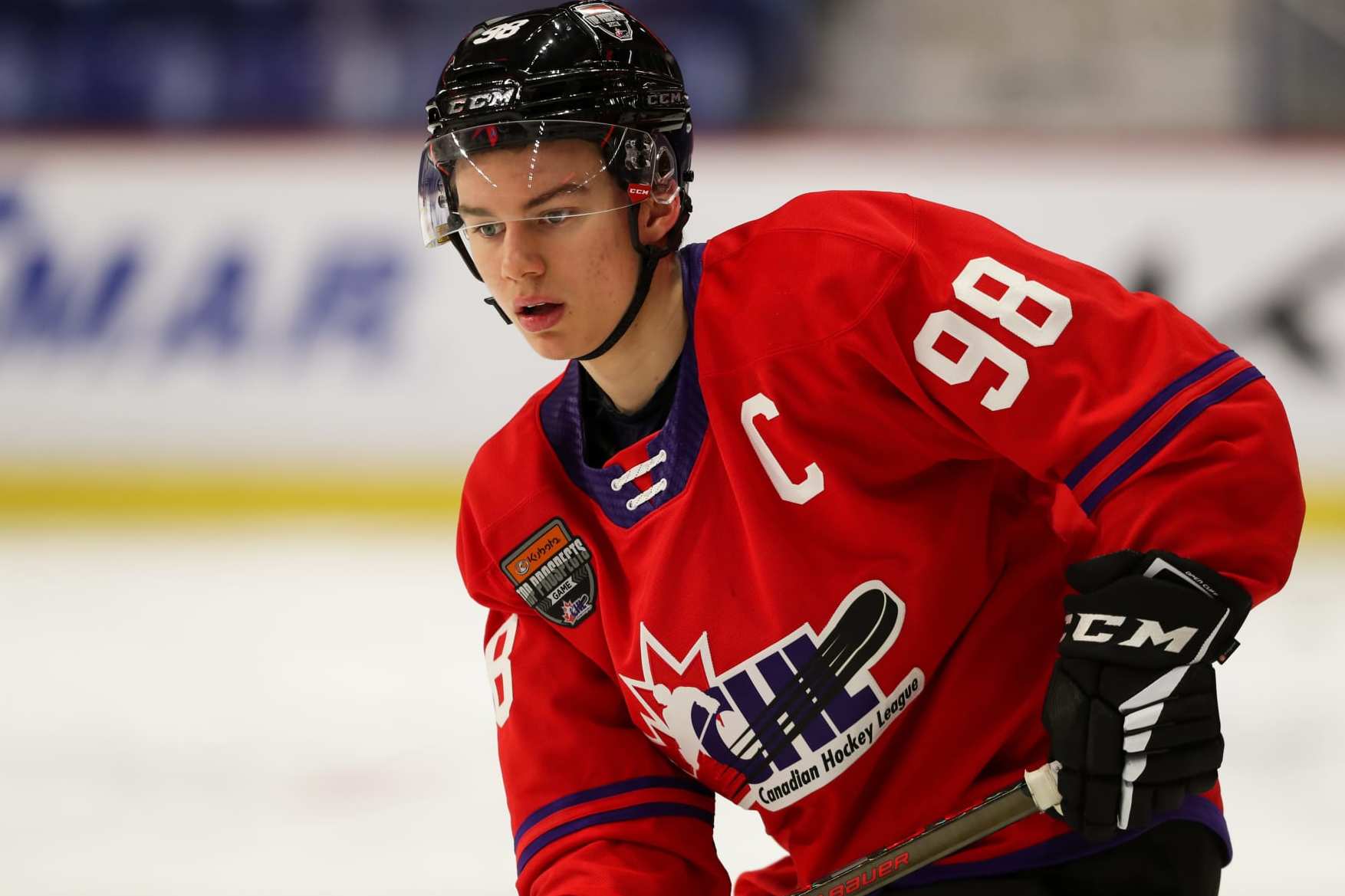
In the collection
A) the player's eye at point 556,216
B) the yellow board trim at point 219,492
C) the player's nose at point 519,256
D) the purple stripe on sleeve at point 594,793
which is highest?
the yellow board trim at point 219,492

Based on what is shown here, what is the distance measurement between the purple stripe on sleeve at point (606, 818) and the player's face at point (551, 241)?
19.3 inches

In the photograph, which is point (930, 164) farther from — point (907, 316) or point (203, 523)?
point (907, 316)

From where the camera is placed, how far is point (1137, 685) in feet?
3.88

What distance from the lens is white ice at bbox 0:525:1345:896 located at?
83.1 inches

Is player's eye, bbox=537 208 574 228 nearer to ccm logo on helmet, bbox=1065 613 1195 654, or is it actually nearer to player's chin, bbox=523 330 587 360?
player's chin, bbox=523 330 587 360

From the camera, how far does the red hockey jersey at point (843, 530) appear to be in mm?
1204

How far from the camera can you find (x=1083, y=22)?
4.72 m

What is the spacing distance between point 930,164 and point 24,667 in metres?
2.79

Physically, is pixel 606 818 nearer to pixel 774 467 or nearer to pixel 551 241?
pixel 774 467

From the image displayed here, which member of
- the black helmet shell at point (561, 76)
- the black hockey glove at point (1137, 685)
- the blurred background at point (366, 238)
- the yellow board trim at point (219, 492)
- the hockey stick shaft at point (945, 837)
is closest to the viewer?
the black hockey glove at point (1137, 685)

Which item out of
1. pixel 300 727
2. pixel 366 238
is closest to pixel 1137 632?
pixel 300 727

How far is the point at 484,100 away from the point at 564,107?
3.0 inches

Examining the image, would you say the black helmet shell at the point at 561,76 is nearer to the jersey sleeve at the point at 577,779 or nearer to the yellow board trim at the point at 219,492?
the jersey sleeve at the point at 577,779

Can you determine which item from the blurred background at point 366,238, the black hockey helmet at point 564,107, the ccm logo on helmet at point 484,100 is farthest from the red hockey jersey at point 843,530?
the blurred background at point 366,238
